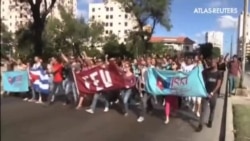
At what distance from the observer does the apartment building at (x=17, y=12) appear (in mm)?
1430

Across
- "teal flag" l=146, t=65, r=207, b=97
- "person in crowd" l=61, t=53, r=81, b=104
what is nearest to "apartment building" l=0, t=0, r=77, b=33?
"person in crowd" l=61, t=53, r=81, b=104

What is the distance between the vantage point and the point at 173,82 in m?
6.77

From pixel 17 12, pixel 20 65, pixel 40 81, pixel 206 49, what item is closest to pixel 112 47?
pixel 40 81

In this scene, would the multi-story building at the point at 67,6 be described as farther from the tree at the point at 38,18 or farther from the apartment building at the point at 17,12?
the tree at the point at 38,18

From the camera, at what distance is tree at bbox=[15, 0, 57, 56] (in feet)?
5.43

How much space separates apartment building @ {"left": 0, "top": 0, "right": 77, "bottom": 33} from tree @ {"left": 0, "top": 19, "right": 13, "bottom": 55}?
0.07 feet

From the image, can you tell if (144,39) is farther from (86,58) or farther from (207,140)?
(207,140)

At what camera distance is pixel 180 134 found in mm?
7672

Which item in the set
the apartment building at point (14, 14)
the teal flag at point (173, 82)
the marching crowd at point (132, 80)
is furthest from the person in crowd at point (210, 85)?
the apartment building at point (14, 14)

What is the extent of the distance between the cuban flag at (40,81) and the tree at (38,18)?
470mm

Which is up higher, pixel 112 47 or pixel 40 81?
pixel 112 47

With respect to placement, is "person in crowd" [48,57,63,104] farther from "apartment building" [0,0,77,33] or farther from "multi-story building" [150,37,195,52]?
"multi-story building" [150,37,195,52]

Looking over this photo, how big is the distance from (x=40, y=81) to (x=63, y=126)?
0.59 metres

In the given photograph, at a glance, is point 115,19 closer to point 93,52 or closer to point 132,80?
point 93,52
